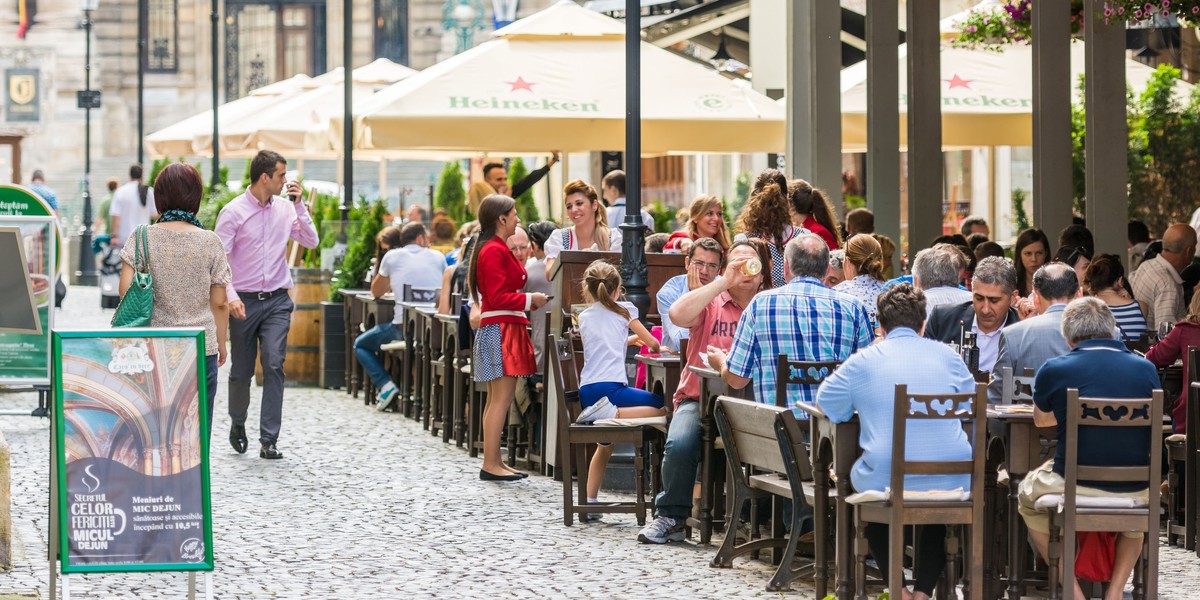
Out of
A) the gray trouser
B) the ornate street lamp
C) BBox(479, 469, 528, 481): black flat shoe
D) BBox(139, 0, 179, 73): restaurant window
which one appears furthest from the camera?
BBox(139, 0, 179, 73): restaurant window

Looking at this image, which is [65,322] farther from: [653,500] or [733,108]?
[653,500]

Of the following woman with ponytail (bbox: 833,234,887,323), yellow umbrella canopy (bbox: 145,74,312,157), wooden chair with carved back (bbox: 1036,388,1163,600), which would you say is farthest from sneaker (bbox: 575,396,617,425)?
yellow umbrella canopy (bbox: 145,74,312,157)

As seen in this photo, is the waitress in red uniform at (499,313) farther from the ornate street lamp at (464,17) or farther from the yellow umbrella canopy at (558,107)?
the ornate street lamp at (464,17)

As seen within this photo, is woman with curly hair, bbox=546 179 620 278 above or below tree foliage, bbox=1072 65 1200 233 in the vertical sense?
below

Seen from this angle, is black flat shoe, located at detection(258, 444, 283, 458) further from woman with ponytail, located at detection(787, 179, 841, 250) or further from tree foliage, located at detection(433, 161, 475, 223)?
tree foliage, located at detection(433, 161, 475, 223)

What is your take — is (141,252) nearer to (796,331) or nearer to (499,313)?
(499,313)

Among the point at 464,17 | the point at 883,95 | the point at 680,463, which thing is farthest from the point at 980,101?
the point at 464,17

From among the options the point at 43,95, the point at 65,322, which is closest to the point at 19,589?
the point at 65,322

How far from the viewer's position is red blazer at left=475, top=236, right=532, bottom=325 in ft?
34.1

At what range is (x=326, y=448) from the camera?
1213cm

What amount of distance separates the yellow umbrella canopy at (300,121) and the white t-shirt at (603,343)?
11.1 meters

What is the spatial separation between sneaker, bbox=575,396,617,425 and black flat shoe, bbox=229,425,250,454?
3227 millimetres

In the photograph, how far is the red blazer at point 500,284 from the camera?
34.1 ft

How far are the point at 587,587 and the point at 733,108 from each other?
789 cm
